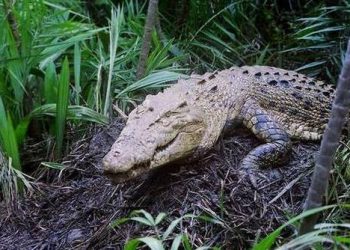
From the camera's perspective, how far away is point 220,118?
3627 millimetres

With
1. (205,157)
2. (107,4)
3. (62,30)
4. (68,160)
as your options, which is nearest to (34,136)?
(68,160)

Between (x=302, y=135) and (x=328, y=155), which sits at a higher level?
(x=328, y=155)

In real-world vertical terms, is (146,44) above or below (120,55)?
above

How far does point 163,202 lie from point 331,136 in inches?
43.2

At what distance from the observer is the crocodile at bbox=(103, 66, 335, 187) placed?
128 inches

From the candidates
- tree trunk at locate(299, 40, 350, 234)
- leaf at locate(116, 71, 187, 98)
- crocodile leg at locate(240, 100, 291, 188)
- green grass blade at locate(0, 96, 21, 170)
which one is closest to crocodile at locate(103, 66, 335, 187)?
crocodile leg at locate(240, 100, 291, 188)

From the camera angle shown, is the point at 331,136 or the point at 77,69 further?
the point at 77,69

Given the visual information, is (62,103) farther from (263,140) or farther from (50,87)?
(263,140)

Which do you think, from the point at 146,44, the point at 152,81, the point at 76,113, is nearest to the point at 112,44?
the point at 146,44

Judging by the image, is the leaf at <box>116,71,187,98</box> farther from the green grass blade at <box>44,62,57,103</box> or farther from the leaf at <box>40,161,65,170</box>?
the leaf at <box>40,161,65,170</box>

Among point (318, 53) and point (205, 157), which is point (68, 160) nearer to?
point (205, 157)

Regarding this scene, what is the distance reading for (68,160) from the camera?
3979 millimetres

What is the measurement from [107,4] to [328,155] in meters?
3.71

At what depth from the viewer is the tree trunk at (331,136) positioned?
7.69 feet
